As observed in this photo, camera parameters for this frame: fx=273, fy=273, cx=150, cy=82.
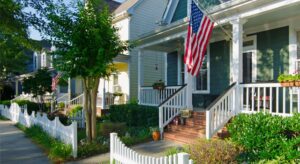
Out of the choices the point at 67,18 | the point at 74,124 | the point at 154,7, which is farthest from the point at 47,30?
the point at 154,7

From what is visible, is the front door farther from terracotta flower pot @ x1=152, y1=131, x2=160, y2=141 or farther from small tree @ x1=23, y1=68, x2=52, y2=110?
small tree @ x1=23, y1=68, x2=52, y2=110

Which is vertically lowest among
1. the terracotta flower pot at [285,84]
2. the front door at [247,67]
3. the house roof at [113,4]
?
→ the terracotta flower pot at [285,84]

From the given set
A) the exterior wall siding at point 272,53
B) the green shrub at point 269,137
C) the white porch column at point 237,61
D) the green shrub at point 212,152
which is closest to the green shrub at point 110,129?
the white porch column at point 237,61

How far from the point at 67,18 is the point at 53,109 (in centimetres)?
1321

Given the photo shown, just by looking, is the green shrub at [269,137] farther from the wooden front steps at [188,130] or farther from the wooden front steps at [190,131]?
the wooden front steps at [188,130]

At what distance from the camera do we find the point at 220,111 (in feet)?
24.2

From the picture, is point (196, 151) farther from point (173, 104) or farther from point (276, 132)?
point (173, 104)

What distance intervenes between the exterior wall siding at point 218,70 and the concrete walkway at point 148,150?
3805 mm

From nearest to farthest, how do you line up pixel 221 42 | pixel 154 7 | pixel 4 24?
1. pixel 4 24
2. pixel 221 42
3. pixel 154 7

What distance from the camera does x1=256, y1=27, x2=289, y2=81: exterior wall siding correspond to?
883 centimetres

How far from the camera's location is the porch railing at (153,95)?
11.4 metres

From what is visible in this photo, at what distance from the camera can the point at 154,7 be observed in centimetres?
1883

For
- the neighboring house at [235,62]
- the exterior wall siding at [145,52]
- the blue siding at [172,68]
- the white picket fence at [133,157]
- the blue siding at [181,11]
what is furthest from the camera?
the exterior wall siding at [145,52]

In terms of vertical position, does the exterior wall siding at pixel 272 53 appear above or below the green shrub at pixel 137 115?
above
